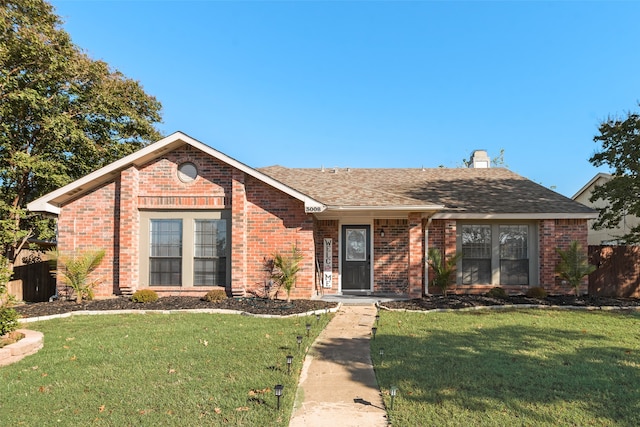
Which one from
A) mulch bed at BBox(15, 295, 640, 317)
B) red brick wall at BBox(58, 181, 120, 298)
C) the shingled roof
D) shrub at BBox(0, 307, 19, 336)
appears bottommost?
mulch bed at BBox(15, 295, 640, 317)

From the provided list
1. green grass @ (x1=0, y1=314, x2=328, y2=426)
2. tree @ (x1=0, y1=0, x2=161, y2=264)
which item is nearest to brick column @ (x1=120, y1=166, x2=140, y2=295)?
green grass @ (x1=0, y1=314, x2=328, y2=426)

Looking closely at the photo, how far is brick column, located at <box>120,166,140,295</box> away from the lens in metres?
11.2

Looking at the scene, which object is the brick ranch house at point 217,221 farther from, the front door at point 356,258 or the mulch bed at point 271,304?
the mulch bed at point 271,304

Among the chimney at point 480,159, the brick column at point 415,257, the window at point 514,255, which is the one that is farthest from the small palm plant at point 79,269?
the chimney at point 480,159

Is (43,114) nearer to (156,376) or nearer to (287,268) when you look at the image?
(287,268)

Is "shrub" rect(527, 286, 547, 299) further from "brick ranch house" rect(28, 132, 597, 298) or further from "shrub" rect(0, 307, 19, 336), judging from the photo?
"shrub" rect(0, 307, 19, 336)

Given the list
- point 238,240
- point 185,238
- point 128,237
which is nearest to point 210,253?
point 185,238

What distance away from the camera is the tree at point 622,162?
13.1 metres

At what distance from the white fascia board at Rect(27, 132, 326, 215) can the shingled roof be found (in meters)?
0.98

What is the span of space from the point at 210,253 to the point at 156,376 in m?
6.53

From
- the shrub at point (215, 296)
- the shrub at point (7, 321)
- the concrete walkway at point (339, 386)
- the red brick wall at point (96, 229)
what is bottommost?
the concrete walkway at point (339, 386)

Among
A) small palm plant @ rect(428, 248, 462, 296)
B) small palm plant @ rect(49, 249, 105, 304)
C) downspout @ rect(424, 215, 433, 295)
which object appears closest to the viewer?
small palm plant @ rect(49, 249, 105, 304)

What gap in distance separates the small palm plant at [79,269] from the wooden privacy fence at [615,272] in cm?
1638

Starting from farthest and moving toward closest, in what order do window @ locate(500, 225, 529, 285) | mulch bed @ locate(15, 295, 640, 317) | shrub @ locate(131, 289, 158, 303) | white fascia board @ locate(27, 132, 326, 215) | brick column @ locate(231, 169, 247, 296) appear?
window @ locate(500, 225, 529, 285), brick column @ locate(231, 169, 247, 296), white fascia board @ locate(27, 132, 326, 215), shrub @ locate(131, 289, 158, 303), mulch bed @ locate(15, 295, 640, 317)
